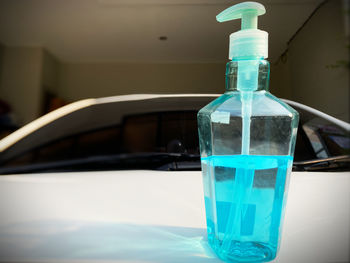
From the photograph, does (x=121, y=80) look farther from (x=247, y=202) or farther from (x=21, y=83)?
(x=247, y=202)

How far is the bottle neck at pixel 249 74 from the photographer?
227 mm

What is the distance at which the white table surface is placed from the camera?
20 cm

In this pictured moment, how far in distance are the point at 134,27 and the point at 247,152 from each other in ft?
0.80

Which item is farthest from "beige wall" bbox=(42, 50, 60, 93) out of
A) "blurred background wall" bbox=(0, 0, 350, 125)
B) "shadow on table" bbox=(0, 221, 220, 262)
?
"shadow on table" bbox=(0, 221, 220, 262)

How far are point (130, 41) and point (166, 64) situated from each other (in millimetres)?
58

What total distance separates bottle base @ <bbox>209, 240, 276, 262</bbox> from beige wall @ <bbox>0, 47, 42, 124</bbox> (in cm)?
35

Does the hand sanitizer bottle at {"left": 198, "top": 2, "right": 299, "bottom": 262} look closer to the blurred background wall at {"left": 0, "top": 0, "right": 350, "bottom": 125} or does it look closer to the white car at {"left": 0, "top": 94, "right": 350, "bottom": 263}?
the white car at {"left": 0, "top": 94, "right": 350, "bottom": 263}

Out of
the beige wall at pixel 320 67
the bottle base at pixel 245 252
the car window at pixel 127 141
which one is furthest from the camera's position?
the car window at pixel 127 141

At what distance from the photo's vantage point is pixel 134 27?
0.38 meters

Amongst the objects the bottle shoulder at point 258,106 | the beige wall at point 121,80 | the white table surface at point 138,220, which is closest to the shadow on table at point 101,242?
the white table surface at point 138,220

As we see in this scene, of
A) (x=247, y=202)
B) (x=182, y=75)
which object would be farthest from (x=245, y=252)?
(x=182, y=75)

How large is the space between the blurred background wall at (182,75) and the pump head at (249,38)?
11 centimetres

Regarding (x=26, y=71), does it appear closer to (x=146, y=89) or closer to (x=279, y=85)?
(x=146, y=89)

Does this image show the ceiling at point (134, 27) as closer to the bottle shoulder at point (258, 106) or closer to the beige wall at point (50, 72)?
the beige wall at point (50, 72)
